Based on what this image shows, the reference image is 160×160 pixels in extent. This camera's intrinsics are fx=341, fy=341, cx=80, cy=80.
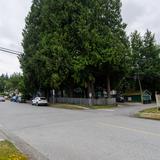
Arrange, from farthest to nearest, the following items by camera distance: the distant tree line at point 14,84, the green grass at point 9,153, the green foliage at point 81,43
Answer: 1. the distant tree line at point 14,84
2. the green foliage at point 81,43
3. the green grass at point 9,153

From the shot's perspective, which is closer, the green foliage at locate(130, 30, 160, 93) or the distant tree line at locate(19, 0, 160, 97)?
the distant tree line at locate(19, 0, 160, 97)

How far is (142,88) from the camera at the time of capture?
205ft

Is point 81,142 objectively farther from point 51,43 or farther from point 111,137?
point 51,43

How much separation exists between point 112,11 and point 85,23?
540 cm

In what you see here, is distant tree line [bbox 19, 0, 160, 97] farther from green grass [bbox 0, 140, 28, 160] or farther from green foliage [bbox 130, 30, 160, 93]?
green grass [bbox 0, 140, 28, 160]

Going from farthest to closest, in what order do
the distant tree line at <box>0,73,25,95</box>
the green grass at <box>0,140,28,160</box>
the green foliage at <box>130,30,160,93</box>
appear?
the distant tree line at <box>0,73,25,95</box>
the green foliage at <box>130,30,160,93</box>
the green grass at <box>0,140,28,160</box>

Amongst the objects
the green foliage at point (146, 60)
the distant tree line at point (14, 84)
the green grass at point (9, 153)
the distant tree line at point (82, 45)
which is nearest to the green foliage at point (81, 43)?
the distant tree line at point (82, 45)

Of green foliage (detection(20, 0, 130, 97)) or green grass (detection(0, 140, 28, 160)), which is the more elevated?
green foliage (detection(20, 0, 130, 97))

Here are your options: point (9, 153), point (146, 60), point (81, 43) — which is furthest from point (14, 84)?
point (9, 153)

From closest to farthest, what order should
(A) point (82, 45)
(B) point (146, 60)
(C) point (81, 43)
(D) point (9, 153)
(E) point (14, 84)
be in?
1. (D) point (9, 153)
2. (A) point (82, 45)
3. (C) point (81, 43)
4. (B) point (146, 60)
5. (E) point (14, 84)

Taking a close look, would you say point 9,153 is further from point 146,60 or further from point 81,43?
point 146,60

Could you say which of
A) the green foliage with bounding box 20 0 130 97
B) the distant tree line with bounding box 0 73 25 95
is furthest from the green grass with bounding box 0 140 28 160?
the distant tree line with bounding box 0 73 25 95

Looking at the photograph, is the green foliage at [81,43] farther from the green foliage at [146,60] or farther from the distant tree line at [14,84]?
the distant tree line at [14,84]

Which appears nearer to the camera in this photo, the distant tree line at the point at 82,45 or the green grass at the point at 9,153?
the green grass at the point at 9,153
